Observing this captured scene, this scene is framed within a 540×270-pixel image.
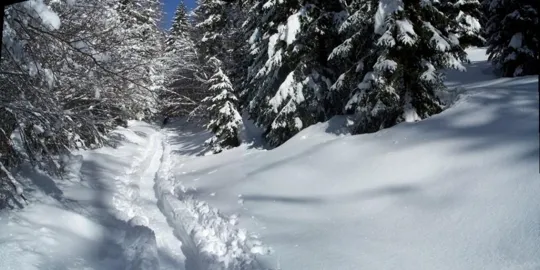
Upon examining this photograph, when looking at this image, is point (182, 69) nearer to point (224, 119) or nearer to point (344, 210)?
point (224, 119)

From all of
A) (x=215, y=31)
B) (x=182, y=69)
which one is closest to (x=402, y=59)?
(x=182, y=69)

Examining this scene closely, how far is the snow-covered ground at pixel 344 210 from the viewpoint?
16.6 ft

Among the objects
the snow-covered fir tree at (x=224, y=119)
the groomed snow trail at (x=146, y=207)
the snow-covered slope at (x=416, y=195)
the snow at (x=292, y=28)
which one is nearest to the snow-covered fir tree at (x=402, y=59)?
the snow-covered slope at (x=416, y=195)

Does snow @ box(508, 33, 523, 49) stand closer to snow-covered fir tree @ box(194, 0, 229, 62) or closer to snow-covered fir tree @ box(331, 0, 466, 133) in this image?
snow-covered fir tree @ box(331, 0, 466, 133)

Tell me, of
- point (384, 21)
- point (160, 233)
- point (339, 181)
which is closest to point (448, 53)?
point (384, 21)

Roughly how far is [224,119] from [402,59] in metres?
10.9

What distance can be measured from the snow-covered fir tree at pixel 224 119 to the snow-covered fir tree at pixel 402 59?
9.27 metres

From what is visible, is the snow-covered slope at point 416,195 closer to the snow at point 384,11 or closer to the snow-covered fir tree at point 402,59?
the snow-covered fir tree at point 402,59

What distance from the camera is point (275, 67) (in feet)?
47.9

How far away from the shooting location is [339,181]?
799 cm

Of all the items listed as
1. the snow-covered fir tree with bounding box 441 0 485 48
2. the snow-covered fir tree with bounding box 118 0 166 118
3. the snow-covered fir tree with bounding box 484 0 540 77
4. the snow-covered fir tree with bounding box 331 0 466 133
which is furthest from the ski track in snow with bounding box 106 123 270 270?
the snow-covered fir tree with bounding box 441 0 485 48

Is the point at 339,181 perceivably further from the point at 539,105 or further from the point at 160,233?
the point at 539,105

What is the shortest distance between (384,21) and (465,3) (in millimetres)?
14727

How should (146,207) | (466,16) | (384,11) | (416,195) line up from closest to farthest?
(416,195) < (384,11) < (146,207) < (466,16)
